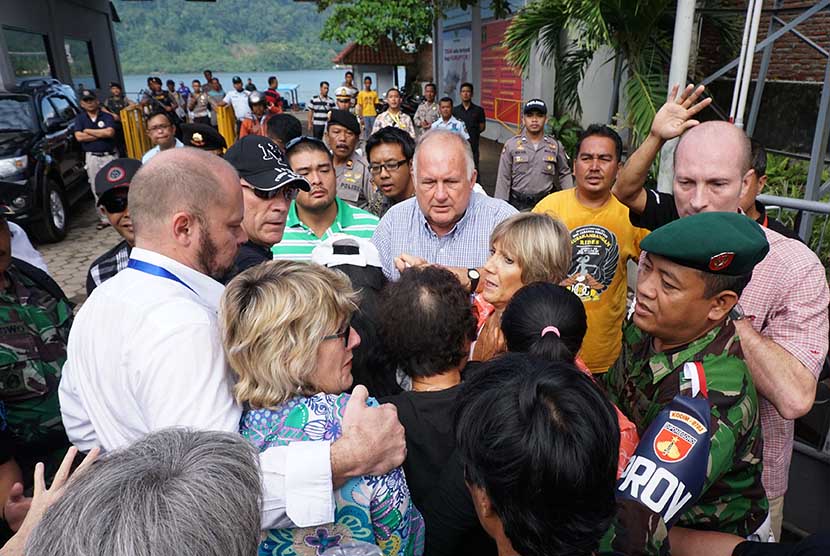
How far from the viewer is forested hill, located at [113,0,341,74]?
91.5 meters

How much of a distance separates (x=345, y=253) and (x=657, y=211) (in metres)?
1.53

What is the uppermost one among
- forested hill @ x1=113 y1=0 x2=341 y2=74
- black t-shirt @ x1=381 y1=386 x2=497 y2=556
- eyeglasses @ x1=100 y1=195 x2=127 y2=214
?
forested hill @ x1=113 y1=0 x2=341 y2=74

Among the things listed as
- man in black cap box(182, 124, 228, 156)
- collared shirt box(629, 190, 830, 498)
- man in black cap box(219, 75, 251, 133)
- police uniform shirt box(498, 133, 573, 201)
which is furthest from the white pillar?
man in black cap box(219, 75, 251, 133)

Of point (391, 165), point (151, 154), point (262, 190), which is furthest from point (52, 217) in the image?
point (262, 190)

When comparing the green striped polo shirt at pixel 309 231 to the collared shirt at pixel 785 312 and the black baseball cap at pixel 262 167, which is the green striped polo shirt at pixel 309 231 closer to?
the black baseball cap at pixel 262 167

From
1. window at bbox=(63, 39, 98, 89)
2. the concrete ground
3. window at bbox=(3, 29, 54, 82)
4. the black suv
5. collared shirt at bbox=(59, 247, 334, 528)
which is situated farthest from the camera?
window at bbox=(63, 39, 98, 89)

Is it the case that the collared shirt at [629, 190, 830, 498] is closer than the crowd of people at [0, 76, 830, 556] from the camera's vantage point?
No

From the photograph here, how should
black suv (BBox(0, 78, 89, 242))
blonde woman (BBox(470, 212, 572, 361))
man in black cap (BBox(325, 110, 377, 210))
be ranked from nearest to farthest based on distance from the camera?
blonde woman (BBox(470, 212, 572, 361)), man in black cap (BBox(325, 110, 377, 210)), black suv (BBox(0, 78, 89, 242))

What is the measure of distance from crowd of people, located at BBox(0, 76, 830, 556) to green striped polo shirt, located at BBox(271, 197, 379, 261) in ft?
1.83

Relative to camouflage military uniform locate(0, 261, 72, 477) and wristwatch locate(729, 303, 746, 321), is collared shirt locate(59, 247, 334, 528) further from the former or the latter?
wristwatch locate(729, 303, 746, 321)

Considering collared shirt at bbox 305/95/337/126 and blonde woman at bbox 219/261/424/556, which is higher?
collared shirt at bbox 305/95/337/126

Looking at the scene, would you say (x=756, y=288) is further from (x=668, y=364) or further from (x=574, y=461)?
(x=574, y=461)

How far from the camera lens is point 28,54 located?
1482 cm

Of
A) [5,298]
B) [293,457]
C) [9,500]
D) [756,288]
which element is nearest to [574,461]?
[293,457]
